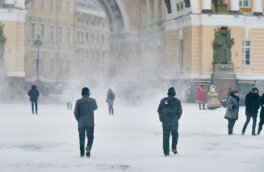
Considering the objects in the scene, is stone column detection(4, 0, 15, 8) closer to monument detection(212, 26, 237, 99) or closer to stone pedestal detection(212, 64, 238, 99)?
monument detection(212, 26, 237, 99)

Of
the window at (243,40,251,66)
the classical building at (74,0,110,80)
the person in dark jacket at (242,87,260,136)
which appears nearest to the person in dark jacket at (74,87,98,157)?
the person in dark jacket at (242,87,260,136)

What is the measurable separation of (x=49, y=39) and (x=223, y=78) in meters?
40.7

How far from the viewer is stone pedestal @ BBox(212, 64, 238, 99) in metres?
45.2

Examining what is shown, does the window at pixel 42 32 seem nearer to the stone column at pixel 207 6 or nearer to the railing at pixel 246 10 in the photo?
the railing at pixel 246 10

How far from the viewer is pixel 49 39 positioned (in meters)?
82.6

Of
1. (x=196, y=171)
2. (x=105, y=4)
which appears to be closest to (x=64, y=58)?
(x=105, y=4)

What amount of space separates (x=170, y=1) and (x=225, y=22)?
17.2 feet

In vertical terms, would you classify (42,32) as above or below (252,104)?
above

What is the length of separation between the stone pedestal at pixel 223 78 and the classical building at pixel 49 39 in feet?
108

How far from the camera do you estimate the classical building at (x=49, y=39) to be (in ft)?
256

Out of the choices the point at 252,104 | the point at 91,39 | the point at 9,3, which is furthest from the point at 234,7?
the point at 91,39

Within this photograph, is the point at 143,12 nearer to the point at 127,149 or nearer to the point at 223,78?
the point at 223,78

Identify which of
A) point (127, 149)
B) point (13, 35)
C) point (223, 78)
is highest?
point (13, 35)

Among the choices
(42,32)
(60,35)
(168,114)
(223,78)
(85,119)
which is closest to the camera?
(85,119)
